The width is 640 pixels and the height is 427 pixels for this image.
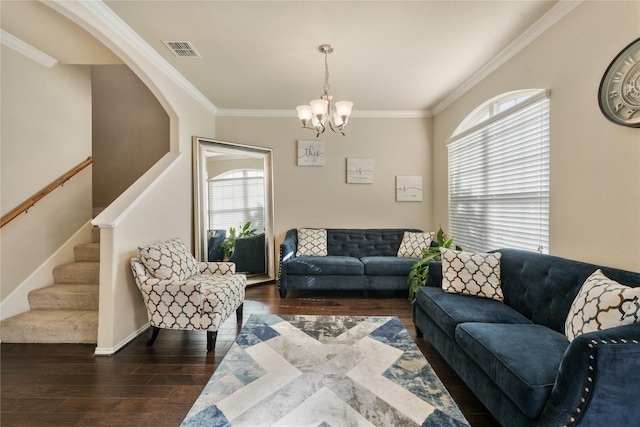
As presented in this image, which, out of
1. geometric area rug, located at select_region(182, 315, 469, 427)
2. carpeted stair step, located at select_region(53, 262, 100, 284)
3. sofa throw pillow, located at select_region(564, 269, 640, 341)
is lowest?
geometric area rug, located at select_region(182, 315, 469, 427)

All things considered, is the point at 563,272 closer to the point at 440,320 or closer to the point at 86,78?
the point at 440,320

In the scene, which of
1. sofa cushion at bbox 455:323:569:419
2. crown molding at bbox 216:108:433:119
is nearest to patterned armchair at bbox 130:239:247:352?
sofa cushion at bbox 455:323:569:419

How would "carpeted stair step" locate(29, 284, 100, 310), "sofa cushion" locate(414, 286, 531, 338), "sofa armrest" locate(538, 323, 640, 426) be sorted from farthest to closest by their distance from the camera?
"carpeted stair step" locate(29, 284, 100, 310), "sofa cushion" locate(414, 286, 531, 338), "sofa armrest" locate(538, 323, 640, 426)

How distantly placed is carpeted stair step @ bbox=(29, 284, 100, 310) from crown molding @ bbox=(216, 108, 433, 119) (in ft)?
10.3

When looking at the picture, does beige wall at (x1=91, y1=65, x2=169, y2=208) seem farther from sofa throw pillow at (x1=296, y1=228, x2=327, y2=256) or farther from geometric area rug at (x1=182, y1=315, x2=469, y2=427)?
geometric area rug at (x1=182, y1=315, x2=469, y2=427)

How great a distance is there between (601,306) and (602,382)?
0.49 meters

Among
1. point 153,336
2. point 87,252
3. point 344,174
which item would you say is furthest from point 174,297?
point 344,174

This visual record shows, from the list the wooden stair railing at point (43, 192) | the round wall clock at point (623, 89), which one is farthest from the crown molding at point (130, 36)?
the round wall clock at point (623, 89)

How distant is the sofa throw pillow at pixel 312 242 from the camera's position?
4242mm

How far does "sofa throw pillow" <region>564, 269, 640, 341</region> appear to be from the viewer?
4.36ft

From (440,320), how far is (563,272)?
2.87 feet

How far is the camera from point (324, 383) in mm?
1892

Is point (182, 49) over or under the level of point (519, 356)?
over

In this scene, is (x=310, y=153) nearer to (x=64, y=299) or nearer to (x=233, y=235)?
(x=233, y=235)
